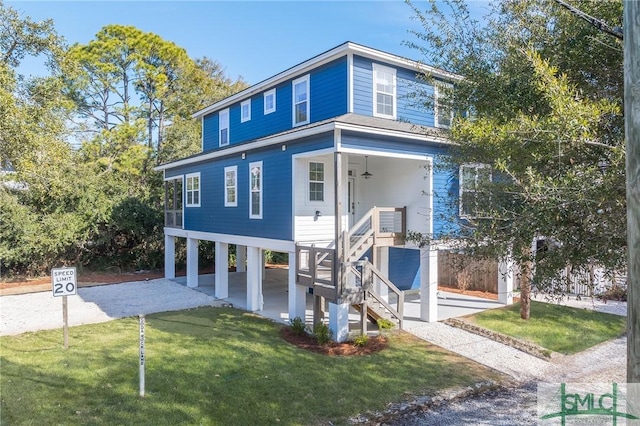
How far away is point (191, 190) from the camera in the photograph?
17.3 metres

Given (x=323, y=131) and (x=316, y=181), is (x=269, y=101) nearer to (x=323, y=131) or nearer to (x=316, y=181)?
(x=316, y=181)

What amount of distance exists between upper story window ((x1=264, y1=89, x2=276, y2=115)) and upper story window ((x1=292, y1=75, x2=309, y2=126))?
51.7 inches

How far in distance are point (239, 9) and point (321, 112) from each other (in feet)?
12.1

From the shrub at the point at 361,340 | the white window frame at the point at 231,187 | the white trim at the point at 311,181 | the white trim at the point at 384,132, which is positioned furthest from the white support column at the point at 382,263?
the white window frame at the point at 231,187

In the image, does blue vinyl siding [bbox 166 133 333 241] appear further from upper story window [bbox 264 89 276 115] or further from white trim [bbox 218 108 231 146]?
upper story window [bbox 264 89 276 115]

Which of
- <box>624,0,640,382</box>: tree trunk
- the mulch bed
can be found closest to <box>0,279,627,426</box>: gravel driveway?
the mulch bed

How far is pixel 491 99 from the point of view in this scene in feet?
17.7

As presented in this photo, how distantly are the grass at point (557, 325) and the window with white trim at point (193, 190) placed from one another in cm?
1124

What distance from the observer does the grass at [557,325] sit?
9.98 m

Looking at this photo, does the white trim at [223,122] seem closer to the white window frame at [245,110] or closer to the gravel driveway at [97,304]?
the white window frame at [245,110]

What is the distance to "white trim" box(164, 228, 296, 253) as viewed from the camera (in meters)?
11.5

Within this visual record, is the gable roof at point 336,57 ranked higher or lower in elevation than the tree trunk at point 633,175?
higher

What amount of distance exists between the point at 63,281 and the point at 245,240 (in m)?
5.90

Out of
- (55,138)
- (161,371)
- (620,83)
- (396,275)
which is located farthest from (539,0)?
(55,138)
